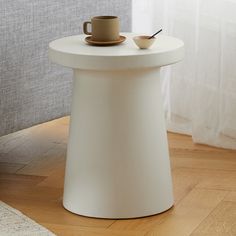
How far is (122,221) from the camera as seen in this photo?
Result: 5.72ft

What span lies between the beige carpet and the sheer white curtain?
719 millimetres

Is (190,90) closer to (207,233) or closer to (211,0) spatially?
(211,0)

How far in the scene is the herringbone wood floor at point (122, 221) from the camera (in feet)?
5.62

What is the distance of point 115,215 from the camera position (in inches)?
68.9

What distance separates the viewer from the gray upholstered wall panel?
190cm

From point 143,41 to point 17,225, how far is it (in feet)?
1.55

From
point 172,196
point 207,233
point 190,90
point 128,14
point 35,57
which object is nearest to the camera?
point 207,233

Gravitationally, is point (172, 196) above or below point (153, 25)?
below

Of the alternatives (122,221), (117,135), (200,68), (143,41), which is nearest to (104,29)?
(143,41)

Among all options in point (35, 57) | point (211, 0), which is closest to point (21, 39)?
point (35, 57)

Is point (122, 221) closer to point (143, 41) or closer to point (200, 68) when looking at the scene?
point (143, 41)

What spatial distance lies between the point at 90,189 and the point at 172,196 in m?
0.20

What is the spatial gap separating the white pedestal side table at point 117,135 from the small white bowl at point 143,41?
0.01m

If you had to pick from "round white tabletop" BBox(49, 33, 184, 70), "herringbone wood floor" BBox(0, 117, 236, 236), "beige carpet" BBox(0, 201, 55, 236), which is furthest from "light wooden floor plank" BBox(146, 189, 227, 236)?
"round white tabletop" BBox(49, 33, 184, 70)
